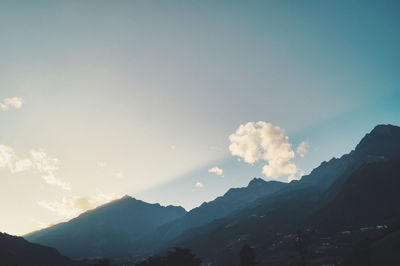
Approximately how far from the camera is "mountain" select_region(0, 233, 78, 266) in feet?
514

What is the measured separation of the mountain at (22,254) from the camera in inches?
6167

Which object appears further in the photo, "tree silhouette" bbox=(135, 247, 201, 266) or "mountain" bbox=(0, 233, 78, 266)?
"mountain" bbox=(0, 233, 78, 266)

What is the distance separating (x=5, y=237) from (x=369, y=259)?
774 ft

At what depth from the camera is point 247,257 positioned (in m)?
83.4

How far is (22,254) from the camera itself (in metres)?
173

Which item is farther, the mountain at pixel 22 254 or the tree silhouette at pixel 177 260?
the mountain at pixel 22 254

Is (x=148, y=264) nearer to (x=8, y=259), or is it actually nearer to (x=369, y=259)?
(x=369, y=259)

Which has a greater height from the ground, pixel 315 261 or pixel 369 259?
pixel 369 259

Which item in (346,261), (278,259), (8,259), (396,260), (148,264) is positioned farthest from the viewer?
(278,259)

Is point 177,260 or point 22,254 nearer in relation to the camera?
point 177,260

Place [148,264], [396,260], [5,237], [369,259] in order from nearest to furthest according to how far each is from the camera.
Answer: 1. [148,264]
2. [396,260]
3. [369,259]
4. [5,237]

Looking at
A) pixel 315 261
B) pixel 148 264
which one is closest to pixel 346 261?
pixel 315 261

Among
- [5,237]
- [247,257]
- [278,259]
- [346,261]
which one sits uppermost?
[5,237]

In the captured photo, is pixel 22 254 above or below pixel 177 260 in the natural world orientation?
above
